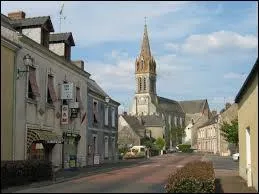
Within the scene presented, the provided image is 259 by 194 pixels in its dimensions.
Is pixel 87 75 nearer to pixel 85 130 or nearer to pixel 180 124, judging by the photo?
pixel 85 130

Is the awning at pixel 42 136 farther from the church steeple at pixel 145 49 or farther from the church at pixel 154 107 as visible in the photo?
the church steeple at pixel 145 49

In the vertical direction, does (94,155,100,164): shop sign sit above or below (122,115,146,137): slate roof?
below

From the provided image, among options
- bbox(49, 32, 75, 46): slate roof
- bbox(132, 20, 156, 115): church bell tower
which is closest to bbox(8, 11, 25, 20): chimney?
bbox(49, 32, 75, 46): slate roof

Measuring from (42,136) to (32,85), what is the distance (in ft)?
9.66

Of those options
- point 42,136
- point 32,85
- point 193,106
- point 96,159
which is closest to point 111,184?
point 42,136

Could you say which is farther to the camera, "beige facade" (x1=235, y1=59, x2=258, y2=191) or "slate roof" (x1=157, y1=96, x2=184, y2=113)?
"slate roof" (x1=157, y1=96, x2=184, y2=113)

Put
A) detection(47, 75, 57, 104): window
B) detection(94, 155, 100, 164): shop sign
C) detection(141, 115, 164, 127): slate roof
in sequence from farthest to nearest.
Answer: detection(141, 115, 164, 127): slate roof < detection(94, 155, 100, 164): shop sign < detection(47, 75, 57, 104): window

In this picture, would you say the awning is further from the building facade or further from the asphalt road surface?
the asphalt road surface

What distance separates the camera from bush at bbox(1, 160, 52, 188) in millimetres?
19781

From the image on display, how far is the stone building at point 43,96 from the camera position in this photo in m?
25.6

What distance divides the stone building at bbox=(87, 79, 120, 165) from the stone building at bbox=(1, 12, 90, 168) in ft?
9.21

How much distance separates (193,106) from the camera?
184m

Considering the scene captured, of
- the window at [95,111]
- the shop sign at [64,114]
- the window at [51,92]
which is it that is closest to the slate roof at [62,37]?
the window at [51,92]

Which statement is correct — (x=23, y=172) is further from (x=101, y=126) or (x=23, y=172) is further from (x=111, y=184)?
(x=101, y=126)
